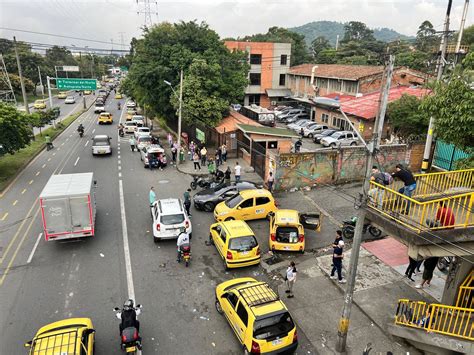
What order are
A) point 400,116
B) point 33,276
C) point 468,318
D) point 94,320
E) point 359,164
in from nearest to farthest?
point 468,318
point 94,320
point 33,276
point 359,164
point 400,116

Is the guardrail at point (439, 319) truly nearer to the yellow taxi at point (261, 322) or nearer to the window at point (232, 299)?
the yellow taxi at point (261, 322)

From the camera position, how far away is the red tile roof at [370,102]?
1236 inches

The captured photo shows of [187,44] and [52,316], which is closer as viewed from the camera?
[52,316]

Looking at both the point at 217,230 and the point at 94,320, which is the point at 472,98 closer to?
the point at 217,230

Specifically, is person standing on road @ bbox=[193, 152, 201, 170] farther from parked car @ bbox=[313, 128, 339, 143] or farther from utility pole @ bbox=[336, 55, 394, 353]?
utility pole @ bbox=[336, 55, 394, 353]

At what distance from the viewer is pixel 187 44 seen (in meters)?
34.9

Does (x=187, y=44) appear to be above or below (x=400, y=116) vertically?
above

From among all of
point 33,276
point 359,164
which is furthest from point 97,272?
point 359,164

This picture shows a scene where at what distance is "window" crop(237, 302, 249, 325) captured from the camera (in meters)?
9.42

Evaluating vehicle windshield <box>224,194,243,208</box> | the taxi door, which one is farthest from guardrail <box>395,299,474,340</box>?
vehicle windshield <box>224,194,243,208</box>

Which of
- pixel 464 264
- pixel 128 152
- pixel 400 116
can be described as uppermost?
pixel 400 116

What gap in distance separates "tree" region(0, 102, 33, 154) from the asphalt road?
349 cm

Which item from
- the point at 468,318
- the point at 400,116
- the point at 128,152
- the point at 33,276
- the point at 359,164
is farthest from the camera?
the point at 128,152

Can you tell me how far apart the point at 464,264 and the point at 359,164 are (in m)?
13.8
